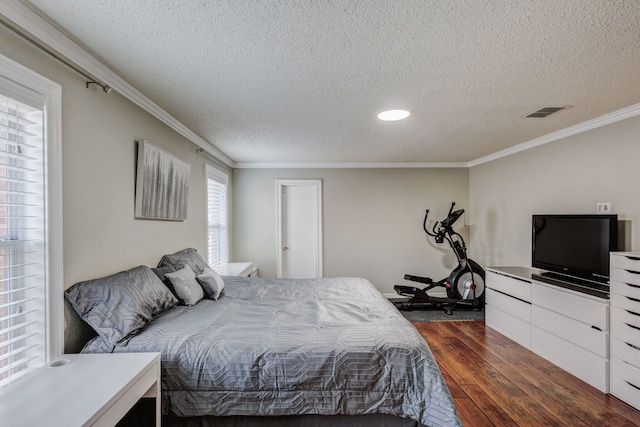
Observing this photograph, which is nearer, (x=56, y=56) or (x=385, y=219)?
(x=56, y=56)

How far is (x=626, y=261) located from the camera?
224 cm

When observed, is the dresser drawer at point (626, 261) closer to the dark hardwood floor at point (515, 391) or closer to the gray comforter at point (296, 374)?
the dark hardwood floor at point (515, 391)

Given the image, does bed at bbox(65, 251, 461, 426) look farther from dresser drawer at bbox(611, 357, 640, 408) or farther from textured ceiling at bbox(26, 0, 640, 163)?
dresser drawer at bbox(611, 357, 640, 408)

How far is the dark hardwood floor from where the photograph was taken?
6.64ft

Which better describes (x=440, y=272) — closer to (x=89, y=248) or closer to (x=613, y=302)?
(x=613, y=302)

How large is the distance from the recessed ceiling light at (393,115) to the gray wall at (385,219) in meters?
2.29

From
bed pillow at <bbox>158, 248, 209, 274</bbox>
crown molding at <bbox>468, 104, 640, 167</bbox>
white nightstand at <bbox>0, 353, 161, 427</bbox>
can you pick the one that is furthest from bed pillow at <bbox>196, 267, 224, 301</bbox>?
crown molding at <bbox>468, 104, 640, 167</bbox>

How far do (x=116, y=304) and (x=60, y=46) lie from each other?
4.66 feet

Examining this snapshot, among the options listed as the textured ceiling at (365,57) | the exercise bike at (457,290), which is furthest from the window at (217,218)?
the exercise bike at (457,290)

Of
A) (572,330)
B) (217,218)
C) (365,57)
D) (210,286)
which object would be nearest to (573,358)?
(572,330)

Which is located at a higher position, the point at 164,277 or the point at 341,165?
the point at 341,165

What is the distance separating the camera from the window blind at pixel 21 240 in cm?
133

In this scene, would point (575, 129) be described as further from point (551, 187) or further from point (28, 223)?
point (28, 223)

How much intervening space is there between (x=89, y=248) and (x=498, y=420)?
2.88 metres
